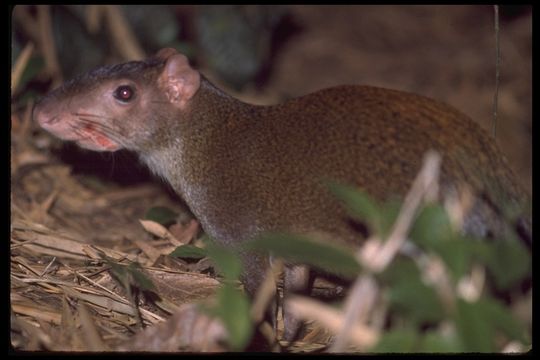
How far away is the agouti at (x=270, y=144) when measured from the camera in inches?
157

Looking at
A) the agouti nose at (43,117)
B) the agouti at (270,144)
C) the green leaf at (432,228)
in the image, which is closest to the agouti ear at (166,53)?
the agouti at (270,144)

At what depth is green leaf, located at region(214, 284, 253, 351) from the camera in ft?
9.01

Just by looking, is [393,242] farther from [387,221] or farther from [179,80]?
[179,80]

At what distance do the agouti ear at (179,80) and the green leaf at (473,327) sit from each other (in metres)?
2.56

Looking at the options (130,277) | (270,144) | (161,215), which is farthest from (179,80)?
(130,277)

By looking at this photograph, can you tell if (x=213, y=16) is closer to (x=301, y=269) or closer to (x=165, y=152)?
(x=165, y=152)

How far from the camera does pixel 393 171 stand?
157 inches

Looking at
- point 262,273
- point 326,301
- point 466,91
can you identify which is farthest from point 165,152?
point 466,91

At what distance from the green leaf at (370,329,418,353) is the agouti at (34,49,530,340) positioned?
1188 millimetres

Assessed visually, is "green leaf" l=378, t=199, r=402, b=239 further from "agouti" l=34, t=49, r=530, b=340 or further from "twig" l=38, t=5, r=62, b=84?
"twig" l=38, t=5, r=62, b=84

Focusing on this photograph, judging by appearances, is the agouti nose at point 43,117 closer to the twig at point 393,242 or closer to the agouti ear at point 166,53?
the agouti ear at point 166,53

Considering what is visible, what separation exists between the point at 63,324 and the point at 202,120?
5.05 feet

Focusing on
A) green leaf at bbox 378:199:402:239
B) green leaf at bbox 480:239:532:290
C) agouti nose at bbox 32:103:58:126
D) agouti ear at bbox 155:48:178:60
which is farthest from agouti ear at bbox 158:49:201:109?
green leaf at bbox 480:239:532:290

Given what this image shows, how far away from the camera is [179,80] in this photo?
489cm
